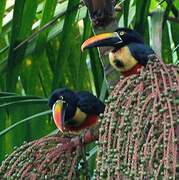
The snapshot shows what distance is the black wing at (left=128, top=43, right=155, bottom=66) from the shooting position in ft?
4.89

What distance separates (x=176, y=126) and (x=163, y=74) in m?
0.12

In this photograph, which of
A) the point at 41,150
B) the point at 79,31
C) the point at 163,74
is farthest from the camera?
the point at 79,31

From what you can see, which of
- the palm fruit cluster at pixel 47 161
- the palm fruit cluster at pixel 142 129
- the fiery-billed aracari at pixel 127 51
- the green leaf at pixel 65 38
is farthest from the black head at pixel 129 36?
the palm fruit cluster at pixel 142 129

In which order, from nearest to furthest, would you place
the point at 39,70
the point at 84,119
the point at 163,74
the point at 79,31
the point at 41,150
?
the point at 163,74, the point at 41,150, the point at 84,119, the point at 39,70, the point at 79,31

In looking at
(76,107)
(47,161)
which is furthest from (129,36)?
(47,161)

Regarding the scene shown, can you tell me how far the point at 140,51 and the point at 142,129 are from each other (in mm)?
549

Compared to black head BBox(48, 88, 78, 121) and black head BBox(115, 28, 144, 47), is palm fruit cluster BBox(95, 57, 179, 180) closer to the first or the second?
black head BBox(115, 28, 144, 47)

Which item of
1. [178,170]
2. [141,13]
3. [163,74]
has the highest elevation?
[141,13]

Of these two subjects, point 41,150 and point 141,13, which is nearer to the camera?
point 41,150

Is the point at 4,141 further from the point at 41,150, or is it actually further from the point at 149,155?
the point at 149,155

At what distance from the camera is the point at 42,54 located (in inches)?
74.5

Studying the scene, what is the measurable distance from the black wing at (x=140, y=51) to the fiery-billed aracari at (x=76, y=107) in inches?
6.2

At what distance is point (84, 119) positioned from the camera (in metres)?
1.75

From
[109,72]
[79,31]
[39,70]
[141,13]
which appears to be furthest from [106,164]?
[79,31]
